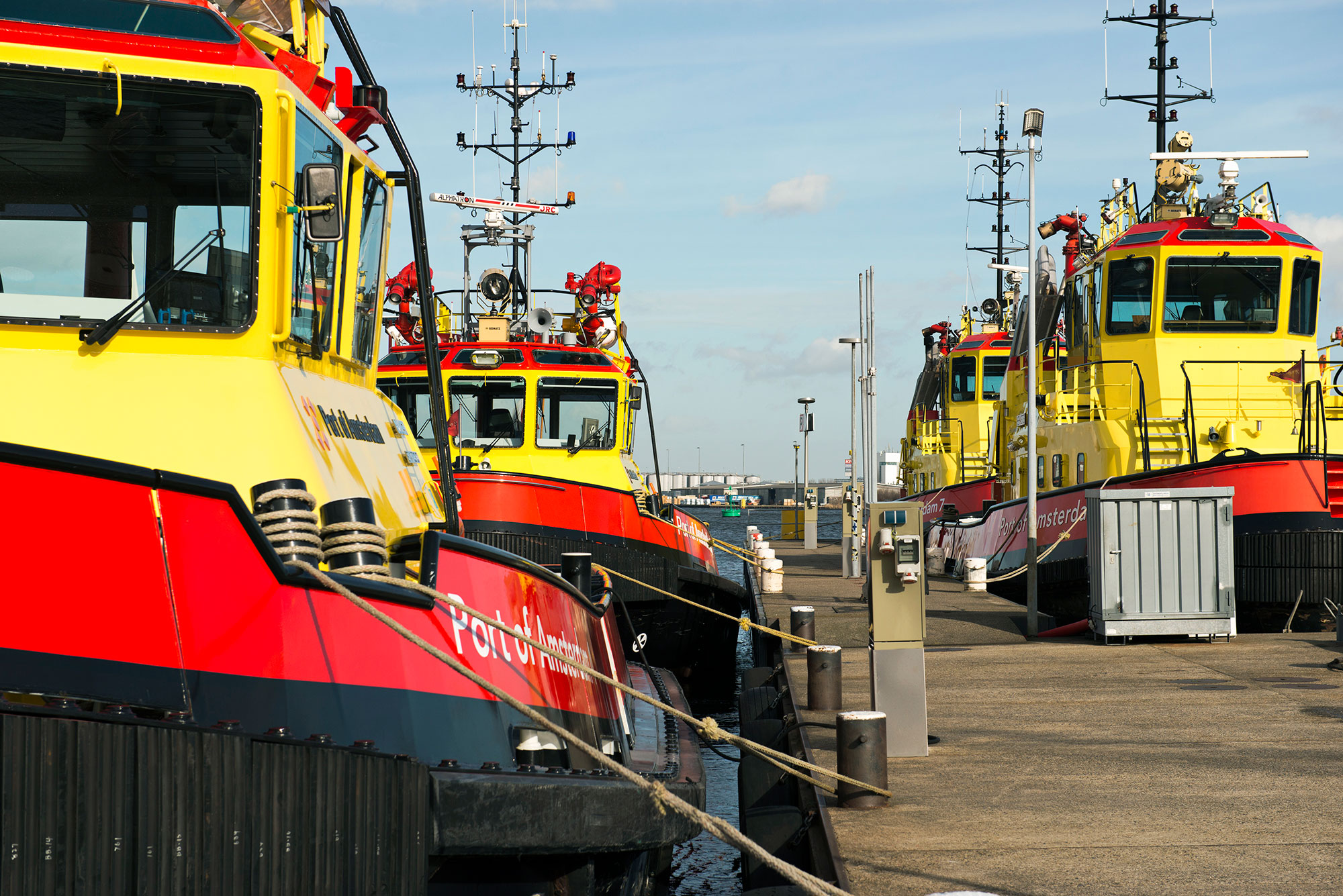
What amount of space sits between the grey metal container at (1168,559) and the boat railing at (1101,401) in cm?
257

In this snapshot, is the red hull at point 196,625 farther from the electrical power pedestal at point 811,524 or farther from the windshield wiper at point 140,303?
the electrical power pedestal at point 811,524

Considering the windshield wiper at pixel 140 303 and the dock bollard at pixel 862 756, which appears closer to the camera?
the windshield wiper at pixel 140 303

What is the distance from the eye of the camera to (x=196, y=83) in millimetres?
4016

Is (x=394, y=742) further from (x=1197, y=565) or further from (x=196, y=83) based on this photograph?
(x=1197, y=565)

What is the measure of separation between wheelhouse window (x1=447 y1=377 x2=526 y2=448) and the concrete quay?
4014mm

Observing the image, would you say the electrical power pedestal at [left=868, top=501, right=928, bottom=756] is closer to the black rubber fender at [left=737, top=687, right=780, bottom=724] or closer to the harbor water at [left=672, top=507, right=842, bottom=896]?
the harbor water at [left=672, top=507, right=842, bottom=896]

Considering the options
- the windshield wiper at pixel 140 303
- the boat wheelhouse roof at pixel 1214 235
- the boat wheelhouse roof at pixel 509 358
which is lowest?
the windshield wiper at pixel 140 303

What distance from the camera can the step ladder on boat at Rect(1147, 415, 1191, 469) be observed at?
15.1 m

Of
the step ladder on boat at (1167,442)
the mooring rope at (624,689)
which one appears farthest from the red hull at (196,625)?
the step ladder on boat at (1167,442)

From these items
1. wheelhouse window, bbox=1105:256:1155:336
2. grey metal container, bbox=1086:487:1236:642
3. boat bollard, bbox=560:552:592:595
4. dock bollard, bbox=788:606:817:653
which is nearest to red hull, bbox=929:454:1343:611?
grey metal container, bbox=1086:487:1236:642

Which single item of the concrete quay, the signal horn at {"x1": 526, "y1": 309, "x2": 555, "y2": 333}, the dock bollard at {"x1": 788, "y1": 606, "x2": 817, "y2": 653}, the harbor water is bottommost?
the harbor water

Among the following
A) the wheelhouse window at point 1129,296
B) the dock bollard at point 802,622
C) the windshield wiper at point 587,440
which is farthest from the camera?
the wheelhouse window at point 1129,296

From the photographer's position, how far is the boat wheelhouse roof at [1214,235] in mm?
15734

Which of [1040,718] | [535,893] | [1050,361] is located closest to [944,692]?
[1040,718]
